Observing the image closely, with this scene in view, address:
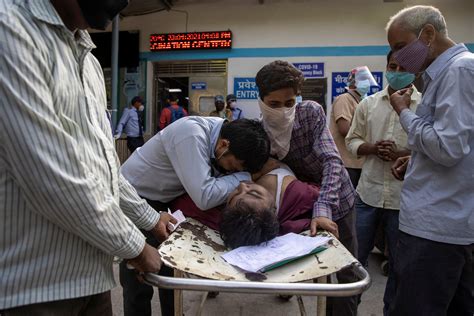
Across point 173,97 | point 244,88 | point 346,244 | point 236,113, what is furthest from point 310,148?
point 173,97

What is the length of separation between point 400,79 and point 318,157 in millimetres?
622

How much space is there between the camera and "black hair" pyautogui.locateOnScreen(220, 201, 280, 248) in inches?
59.4

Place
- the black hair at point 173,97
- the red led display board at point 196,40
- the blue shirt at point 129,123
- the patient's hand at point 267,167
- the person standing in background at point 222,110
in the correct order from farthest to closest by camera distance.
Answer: the black hair at point 173,97, the red led display board at point 196,40, the blue shirt at point 129,123, the person standing in background at point 222,110, the patient's hand at point 267,167

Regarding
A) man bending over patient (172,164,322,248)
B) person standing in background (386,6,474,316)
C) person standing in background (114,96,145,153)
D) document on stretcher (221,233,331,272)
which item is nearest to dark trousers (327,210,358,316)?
man bending over patient (172,164,322,248)

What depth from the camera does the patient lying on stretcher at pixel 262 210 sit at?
1522mm

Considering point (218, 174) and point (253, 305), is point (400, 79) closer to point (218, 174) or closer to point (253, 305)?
point (218, 174)

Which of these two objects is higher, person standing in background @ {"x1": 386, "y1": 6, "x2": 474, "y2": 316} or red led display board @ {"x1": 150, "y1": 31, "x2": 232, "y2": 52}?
red led display board @ {"x1": 150, "y1": 31, "x2": 232, "y2": 52}

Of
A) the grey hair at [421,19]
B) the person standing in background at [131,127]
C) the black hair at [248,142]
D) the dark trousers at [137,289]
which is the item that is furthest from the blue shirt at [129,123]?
the grey hair at [421,19]

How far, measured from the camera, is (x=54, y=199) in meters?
0.85

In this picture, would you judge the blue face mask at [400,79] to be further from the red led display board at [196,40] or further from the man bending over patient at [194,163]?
the red led display board at [196,40]

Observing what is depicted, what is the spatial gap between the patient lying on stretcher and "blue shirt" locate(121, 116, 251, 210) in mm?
68

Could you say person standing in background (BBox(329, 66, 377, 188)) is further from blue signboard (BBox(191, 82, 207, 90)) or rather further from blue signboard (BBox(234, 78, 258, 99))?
blue signboard (BBox(191, 82, 207, 90))

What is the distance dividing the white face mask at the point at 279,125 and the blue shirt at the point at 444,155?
500 mm

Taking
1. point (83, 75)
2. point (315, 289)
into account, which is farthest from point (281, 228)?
point (83, 75)
